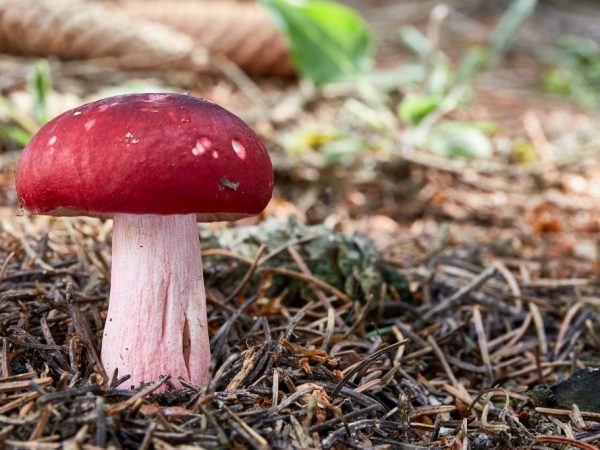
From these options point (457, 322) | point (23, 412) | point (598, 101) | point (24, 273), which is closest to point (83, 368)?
point (23, 412)

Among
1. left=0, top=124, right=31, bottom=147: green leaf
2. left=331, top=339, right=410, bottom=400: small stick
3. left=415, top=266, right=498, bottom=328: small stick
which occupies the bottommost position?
left=415, top=266, right=498, bottom=328: small stick

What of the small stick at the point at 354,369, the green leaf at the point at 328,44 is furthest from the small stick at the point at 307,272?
the green leaf at the point at 328,44

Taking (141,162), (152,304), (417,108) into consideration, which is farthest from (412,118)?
(141,162)

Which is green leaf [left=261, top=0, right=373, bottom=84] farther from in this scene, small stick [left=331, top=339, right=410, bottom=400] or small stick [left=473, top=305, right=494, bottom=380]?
small stick [left=331, top=339, right=410, bottom=400]

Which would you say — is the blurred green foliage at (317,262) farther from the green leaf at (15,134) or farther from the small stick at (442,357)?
the green leaf at (15,134)

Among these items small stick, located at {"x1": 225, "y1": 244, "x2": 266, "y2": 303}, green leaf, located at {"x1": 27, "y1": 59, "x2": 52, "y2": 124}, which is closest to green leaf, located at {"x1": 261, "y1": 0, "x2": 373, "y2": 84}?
green leaf, located at {"x1": 27, "y1": 59, "x2": 52, "y2": 124}

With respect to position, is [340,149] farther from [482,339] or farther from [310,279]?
[482,339]
